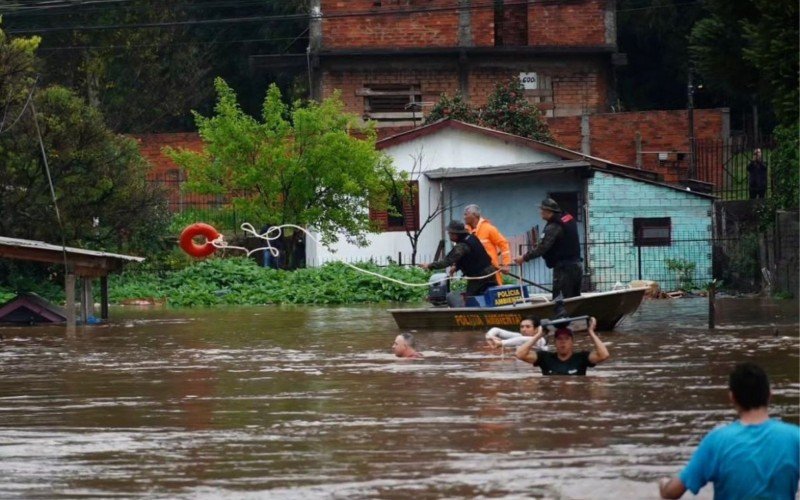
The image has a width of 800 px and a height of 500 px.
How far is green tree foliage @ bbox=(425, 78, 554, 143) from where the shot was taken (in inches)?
1807

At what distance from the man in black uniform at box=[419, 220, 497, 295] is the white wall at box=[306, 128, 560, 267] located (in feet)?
54.4

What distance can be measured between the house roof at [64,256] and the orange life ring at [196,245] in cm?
225

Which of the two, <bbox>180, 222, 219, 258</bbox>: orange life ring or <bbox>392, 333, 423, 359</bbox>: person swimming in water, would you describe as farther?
<bbox>180, 222, 219, 258</bbox>: orange life ring

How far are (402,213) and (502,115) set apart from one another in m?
6.19

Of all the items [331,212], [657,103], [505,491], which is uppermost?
[657,103]

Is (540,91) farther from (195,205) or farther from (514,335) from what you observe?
(514,335)

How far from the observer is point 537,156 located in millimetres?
40656

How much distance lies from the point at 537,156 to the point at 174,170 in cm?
1280

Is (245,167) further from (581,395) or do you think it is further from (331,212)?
(581,395)

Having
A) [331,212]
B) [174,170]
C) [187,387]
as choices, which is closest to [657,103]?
[174,170]

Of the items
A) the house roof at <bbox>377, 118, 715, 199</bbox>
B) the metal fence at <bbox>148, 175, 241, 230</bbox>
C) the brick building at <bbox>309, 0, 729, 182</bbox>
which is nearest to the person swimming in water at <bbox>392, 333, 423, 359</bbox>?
the house roof at <bbox>377, 118, 715, 199</bbox>

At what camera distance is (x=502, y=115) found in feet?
152

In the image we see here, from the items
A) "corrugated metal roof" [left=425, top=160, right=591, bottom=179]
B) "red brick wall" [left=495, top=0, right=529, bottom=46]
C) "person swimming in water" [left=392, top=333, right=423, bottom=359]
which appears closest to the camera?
"person swimming in water" [left=392, top=333, right=423, bottom=359]

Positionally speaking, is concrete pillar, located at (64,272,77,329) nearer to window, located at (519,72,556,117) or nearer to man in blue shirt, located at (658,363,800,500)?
man in blue shirt, located at (658,363,800,500)
